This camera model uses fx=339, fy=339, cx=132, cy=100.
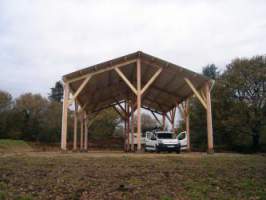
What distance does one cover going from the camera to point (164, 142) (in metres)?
22.7

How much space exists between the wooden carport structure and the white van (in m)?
1.98

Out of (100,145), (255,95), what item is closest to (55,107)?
(100,145)

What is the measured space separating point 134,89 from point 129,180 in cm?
1043

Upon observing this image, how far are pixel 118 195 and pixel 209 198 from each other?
7.12 ft

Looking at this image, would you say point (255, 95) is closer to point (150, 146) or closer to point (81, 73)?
point (150, 146)

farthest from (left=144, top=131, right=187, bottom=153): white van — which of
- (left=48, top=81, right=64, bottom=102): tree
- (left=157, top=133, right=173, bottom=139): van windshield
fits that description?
(left=48, top=81, right=64, bottom=102): tree

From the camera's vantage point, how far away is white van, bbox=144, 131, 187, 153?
22.6 meters

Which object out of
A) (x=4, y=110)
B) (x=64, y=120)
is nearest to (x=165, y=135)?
(x=64, y=120)

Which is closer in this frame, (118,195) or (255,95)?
(118,195)

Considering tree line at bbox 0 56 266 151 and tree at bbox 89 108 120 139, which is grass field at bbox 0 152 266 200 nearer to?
tree line at bbox 0 56 266 151

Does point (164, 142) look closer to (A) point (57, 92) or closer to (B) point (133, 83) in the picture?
(B) point (133, 83)

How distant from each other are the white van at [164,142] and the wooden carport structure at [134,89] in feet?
6.49

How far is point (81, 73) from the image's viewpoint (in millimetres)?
19938

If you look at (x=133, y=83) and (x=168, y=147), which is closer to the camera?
(x=168, y=147)
